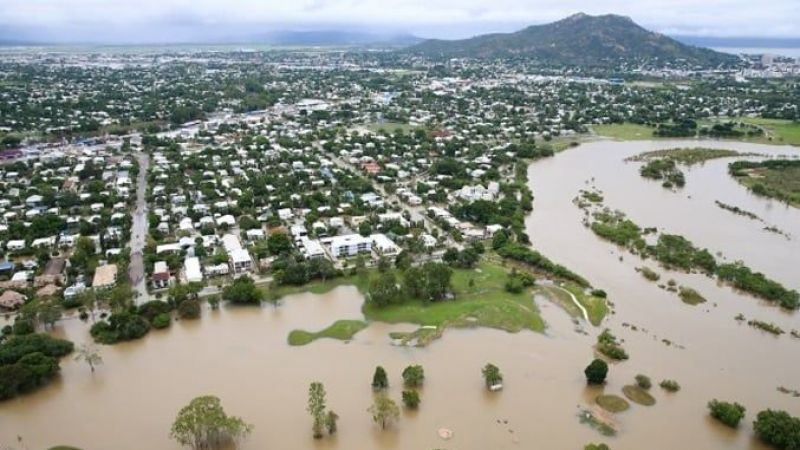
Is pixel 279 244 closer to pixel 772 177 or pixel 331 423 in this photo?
pixel 331 423

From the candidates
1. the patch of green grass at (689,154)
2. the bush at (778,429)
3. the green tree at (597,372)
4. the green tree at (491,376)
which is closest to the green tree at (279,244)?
the green tree at (491,376)

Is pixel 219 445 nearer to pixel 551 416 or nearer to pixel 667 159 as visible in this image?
pixel 551 416

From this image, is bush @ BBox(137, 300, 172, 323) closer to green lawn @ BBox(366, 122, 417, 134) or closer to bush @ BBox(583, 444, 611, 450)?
bush @ BBox(583, 444, 611, 450)

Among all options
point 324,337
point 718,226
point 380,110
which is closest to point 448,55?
point 380,110

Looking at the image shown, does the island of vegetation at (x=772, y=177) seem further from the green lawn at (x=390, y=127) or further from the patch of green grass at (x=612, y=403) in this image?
the green lawn at (x=390, y=127)

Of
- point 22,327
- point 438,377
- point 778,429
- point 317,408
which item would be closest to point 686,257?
point 778,429

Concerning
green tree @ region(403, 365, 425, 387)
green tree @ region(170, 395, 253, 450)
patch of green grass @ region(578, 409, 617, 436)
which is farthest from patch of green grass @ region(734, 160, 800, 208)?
green tree @ region(170, 395, 253, 450)
